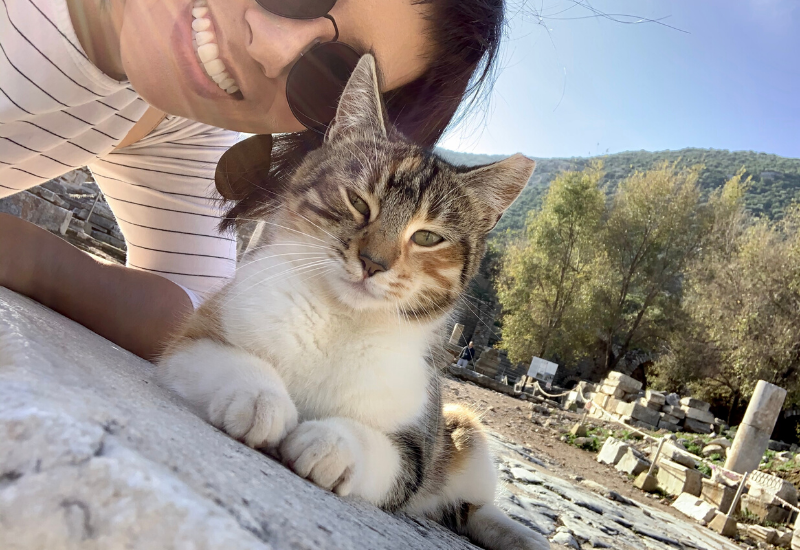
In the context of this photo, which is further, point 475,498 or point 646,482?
point 646,482

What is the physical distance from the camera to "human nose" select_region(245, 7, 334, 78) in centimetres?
186

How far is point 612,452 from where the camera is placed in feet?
32.3

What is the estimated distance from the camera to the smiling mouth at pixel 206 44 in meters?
1.86

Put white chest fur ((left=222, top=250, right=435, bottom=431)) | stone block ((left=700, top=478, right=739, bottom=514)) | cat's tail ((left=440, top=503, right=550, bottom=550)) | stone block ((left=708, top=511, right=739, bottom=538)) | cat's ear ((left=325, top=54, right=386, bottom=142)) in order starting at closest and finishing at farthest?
white chest fur ((left=222, top=250, right=435, bottom=431)), cat's tail ((left=440, top=503, right=550, bottom=550)), cat's ear ((left=325, top=54, right=386, bottom=142)), stone block ((left=708, top=511, right=739, bottom=538)), stone block ((left=700, top=478, right=739, bottom=514))

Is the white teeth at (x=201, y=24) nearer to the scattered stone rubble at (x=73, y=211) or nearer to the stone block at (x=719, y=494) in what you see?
the scattered stone rubble at (x=73, y=211)

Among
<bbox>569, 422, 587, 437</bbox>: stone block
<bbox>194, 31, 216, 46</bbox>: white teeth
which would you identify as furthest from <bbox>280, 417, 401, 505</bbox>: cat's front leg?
<bbox>569, 422, 587, 437</bbox>: stone block

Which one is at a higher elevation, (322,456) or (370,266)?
(370,266)

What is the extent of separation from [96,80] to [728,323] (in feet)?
71.0

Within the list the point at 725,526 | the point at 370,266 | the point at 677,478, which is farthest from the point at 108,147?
the point at 677,478

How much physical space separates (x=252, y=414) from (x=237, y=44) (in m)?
1.50

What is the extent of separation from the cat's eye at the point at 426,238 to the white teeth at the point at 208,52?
1.07 m

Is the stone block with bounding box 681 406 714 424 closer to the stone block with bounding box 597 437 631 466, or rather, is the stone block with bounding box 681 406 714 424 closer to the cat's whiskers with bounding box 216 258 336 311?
the stone block with bounding box 597 437 631 466

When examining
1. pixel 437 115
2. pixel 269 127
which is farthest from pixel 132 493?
pixel 437 115

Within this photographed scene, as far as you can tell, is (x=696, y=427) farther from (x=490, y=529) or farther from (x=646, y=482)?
(x=490, y=529)
